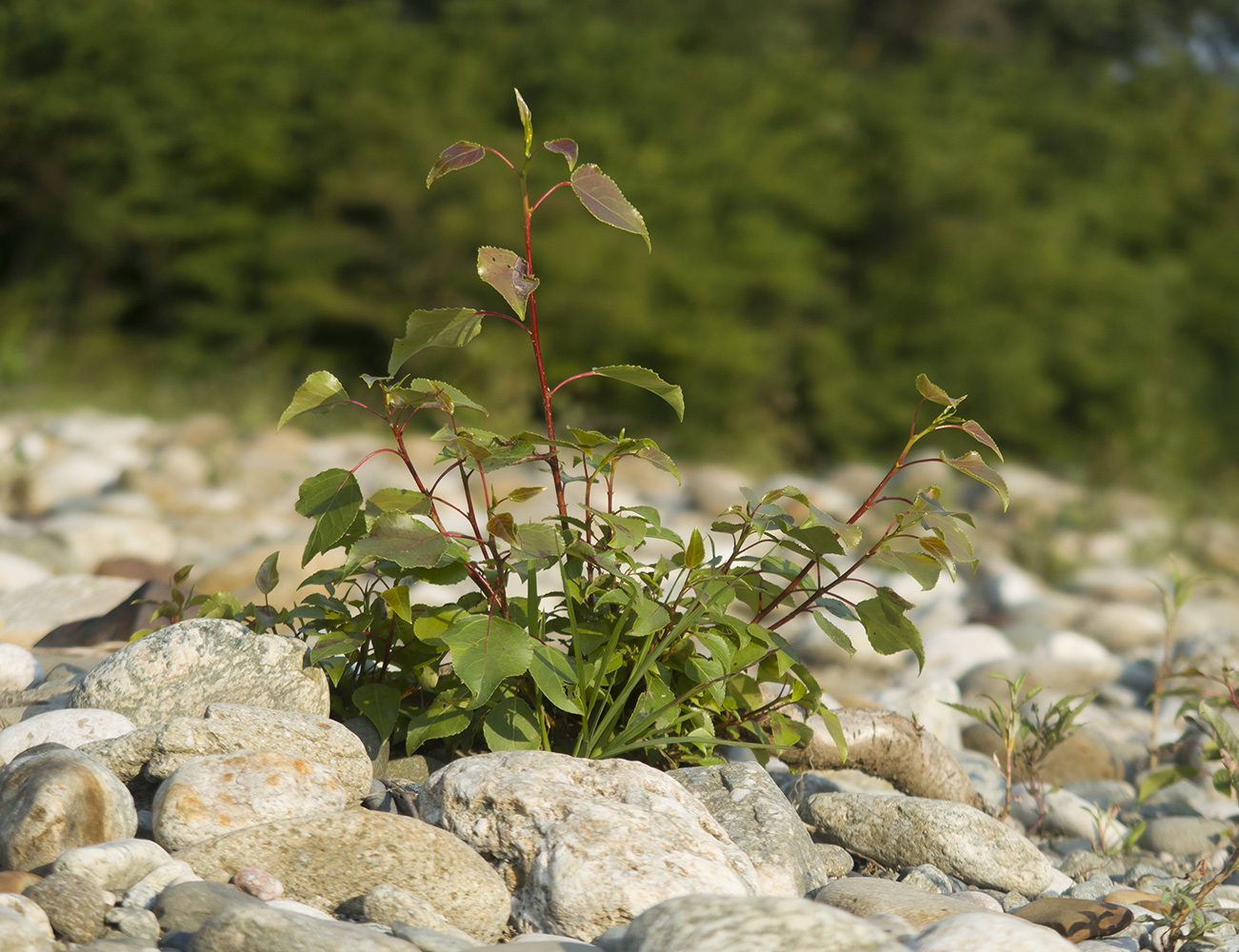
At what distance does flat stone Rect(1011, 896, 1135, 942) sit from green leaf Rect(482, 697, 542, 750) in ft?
2.65

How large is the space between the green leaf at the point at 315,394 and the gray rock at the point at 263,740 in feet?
1.50

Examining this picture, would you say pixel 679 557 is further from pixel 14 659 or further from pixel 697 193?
pixel 697 193

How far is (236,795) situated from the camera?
163 cm

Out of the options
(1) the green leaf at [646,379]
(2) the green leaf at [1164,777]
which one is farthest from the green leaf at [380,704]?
(2) the green leaf at [1164,777]

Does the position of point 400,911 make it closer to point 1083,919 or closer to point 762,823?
point 762,823

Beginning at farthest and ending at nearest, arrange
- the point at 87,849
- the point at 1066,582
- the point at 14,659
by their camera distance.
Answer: the point at 1066,582 < the point at 14,659 < the point at 87,849

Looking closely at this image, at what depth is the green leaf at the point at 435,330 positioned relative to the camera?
1693mm

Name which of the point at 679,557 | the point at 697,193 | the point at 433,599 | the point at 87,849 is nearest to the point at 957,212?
the point at 697,193

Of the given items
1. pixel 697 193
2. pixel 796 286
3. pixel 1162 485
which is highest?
pixel 697 193

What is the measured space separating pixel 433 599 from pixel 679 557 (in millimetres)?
1841

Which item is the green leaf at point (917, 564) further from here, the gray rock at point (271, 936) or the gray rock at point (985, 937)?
the gray rock at point (271, 936)

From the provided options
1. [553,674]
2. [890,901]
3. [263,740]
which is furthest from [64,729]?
[890,901]

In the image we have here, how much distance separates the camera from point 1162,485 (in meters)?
10.6

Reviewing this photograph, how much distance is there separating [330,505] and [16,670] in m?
1.08
